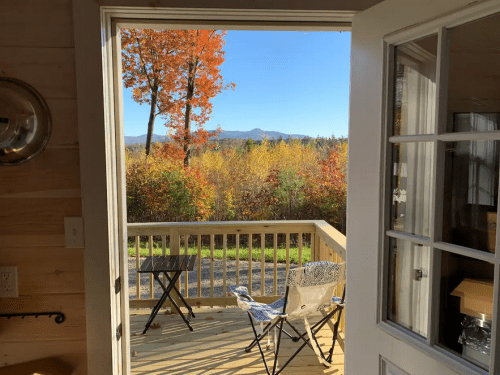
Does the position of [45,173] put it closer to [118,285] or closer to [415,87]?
[118,285]

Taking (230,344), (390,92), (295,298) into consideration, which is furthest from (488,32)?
(230,344)

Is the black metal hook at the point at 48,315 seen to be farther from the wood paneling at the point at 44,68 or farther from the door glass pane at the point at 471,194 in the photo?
the door glass pane at the point at 471,194

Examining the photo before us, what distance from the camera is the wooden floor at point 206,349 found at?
2.80 metres

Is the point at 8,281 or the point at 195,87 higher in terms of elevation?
the point at 195,87

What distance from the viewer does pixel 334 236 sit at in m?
3.34

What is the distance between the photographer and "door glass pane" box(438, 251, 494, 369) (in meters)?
1.08

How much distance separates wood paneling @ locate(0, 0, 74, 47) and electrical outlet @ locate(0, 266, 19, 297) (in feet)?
2.65

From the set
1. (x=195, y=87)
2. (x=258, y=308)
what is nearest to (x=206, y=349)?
(x=258, y=308)

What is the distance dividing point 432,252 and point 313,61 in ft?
19.9

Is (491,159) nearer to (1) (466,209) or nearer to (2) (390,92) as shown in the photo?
(1) (466,209)

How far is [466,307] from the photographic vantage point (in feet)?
3.78

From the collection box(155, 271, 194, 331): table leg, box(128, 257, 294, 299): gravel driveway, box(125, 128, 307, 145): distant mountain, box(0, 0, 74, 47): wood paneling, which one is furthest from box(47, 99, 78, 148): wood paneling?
box(125, 128, 307, 145): distant mountain

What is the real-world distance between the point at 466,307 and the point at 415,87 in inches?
27.8

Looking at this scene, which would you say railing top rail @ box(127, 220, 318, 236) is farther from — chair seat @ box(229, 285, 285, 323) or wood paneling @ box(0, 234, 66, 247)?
wood paneling @ box(0, 234, 66, 247)
